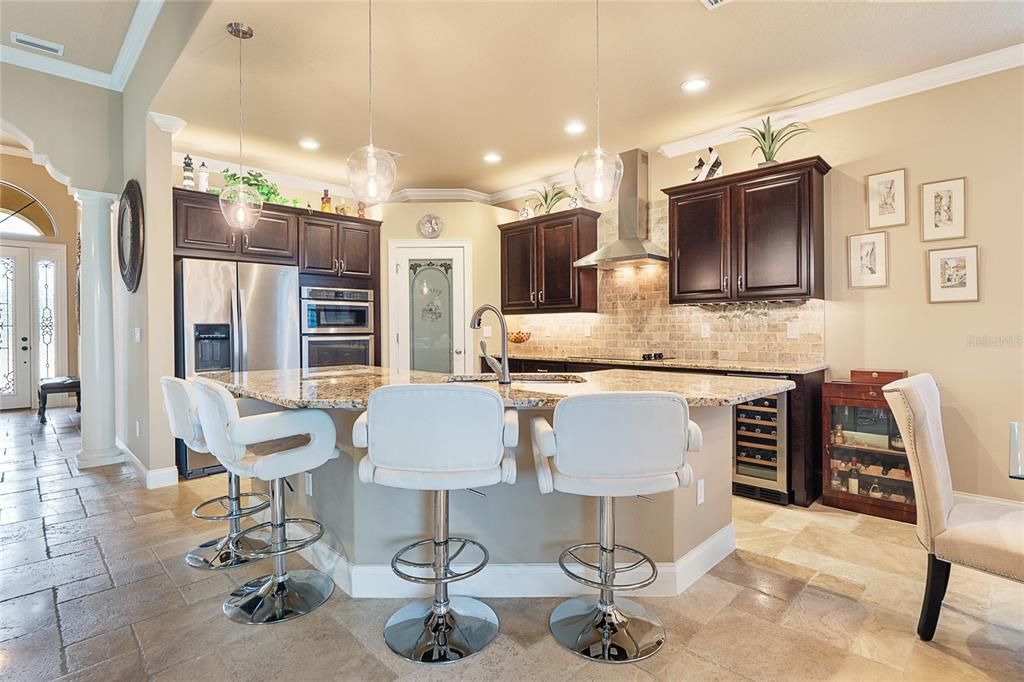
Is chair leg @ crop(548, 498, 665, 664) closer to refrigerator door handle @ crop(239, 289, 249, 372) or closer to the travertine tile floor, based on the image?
the travertine tile floor

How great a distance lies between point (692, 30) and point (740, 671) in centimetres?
305

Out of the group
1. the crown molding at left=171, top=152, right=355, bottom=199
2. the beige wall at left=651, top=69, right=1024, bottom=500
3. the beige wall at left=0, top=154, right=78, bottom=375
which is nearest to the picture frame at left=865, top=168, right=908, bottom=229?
the beige wall at left=651, top=69, right=1024, bottom=500

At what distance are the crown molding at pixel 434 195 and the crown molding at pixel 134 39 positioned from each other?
2551mm

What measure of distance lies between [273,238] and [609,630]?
4334mm

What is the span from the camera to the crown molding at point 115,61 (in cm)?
327

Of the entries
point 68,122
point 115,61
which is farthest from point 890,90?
point 68,122

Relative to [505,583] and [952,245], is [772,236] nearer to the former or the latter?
[952,245]

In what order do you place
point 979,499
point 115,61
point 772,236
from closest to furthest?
point 979,499 < point 772,236 < point 115,61

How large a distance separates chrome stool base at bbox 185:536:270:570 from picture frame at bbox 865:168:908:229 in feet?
14.2

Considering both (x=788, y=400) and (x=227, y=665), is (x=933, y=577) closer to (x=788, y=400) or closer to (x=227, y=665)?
(x=788, y=400)

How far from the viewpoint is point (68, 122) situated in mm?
3982

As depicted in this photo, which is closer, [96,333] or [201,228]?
[201,228]

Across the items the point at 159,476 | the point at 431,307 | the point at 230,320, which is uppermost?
the point at 431,307

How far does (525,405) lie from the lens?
1915 mm
